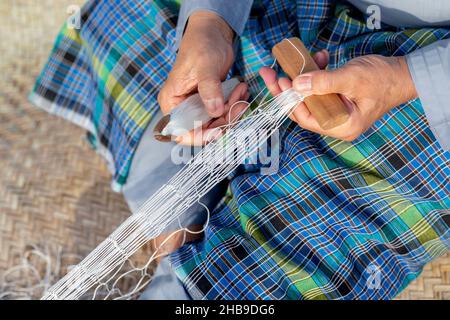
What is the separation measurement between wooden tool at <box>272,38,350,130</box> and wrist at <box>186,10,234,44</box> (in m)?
0.19

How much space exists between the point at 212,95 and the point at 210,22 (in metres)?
0.22

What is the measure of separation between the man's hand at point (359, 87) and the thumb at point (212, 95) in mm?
95

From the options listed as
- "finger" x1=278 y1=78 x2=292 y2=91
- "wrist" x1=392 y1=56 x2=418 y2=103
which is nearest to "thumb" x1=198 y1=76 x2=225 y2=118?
"finger" x1=278 y1=78 x2=292 y2=91

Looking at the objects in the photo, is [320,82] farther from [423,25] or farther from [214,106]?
[423,25]

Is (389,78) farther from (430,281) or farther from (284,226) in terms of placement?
(430,281)

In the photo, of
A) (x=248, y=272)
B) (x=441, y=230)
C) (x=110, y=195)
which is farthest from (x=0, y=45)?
(x=441, y=230)

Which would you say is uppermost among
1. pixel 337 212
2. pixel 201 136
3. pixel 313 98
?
pixel 313 98

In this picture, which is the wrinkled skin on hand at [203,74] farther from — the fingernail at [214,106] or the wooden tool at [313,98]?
the wooden tool at [313,98]

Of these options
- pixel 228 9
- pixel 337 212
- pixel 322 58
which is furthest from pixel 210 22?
pixel 337 212

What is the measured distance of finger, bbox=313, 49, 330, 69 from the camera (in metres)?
0.98

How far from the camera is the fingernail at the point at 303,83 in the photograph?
82 centimetres

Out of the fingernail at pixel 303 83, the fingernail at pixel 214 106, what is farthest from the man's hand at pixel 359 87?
the fingernail at pixel 214 106

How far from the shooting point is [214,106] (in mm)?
929

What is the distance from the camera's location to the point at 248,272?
0.97m
